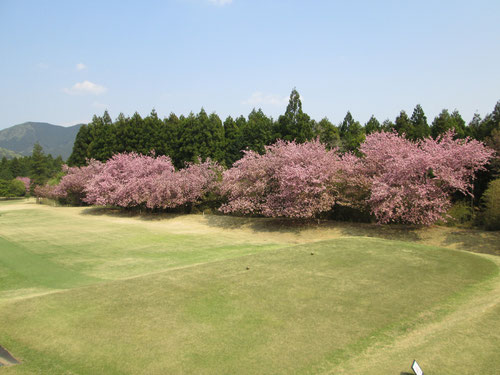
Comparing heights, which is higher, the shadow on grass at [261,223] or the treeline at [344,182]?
the treeline at [344,182]

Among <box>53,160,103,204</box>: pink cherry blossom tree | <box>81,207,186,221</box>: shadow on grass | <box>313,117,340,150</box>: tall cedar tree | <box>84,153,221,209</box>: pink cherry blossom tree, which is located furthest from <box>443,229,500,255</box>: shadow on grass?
<box>313,117,340,150</box>: tall cedar tree

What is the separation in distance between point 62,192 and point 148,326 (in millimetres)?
38933

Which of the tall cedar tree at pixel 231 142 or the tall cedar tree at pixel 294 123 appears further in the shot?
the tall cedar tree at pixel 231 142

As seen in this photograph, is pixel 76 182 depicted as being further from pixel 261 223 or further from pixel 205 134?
pixel 261 223

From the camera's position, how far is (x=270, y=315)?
21.4ft

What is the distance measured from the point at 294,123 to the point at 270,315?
131 ft

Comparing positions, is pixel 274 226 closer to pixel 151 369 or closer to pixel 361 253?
pixel 361 253

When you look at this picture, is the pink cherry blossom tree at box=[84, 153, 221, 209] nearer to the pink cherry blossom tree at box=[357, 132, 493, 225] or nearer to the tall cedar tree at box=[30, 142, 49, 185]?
the pink cherry blossom tree at box=[357, 132, 493, 225]

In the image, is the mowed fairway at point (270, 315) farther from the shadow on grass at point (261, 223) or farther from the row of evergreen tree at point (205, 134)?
the row of evergreen tree at point (205, 134)

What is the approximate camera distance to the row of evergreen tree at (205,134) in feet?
145

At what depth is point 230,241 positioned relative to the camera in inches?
669

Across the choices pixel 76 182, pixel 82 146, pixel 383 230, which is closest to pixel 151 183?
pixel 76 182

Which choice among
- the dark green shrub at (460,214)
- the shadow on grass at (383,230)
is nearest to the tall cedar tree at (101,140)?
the shadow on grass at (383,230)

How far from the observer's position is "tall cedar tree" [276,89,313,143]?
4300 centimetres
